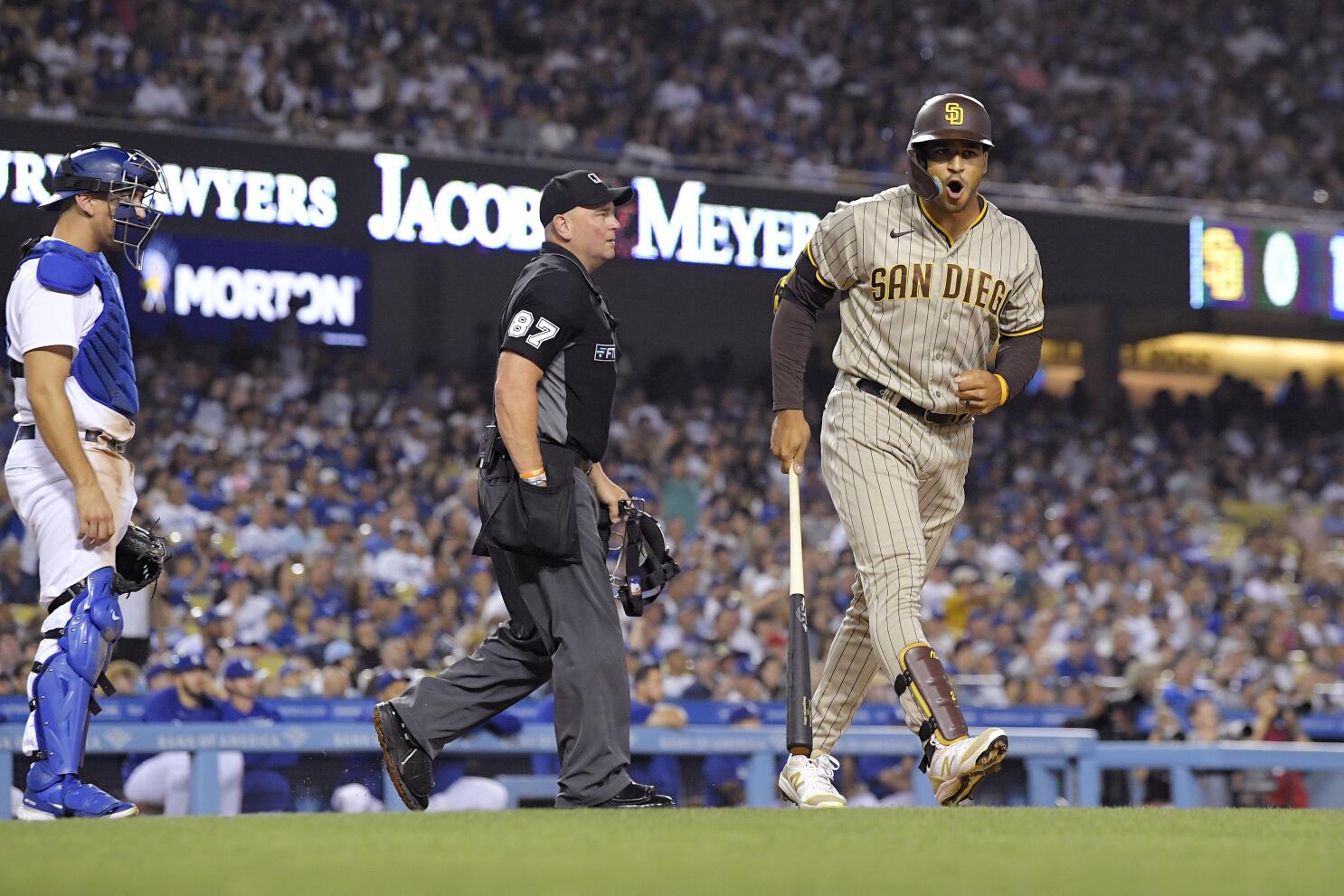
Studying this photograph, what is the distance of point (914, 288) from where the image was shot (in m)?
4.33

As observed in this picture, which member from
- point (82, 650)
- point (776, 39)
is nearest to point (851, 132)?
point (776, 39)

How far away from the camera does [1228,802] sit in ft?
28.3

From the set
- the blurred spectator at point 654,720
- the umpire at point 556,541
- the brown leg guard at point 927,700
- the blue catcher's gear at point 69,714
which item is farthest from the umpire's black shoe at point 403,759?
the blurred spectator at point 654,720

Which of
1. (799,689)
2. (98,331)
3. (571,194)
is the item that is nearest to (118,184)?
(98,331)

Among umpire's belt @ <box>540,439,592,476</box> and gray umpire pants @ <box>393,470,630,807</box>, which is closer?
gray umpire pants @ <box>393,470,630,807</box>

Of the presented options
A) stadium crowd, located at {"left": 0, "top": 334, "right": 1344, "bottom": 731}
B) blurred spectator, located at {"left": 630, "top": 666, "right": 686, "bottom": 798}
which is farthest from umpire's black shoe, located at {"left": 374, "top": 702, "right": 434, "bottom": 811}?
stadium crowd, located at {"left": 0, "top": 334, "right": 1344, "bottom": 731}

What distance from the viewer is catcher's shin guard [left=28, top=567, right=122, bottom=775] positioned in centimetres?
398

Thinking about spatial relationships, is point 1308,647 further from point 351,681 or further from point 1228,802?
point 351,681

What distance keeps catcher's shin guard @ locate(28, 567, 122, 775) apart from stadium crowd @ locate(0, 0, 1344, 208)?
9.17 metres

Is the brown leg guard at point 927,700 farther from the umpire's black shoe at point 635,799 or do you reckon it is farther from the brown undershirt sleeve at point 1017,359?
the brown undershirt sleeve at point 1017,359

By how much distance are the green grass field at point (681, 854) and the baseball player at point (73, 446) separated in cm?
52

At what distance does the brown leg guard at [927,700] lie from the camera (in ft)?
12.7

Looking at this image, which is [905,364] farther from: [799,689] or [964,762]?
[964,762]

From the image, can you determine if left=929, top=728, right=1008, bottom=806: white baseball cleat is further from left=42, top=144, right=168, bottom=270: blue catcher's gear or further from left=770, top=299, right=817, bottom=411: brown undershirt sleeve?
left=42, top=144, right=168, bottom=270: blue catcher's gear
